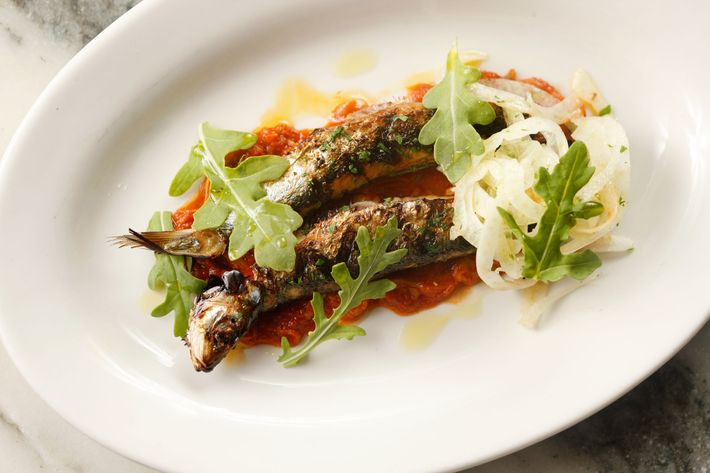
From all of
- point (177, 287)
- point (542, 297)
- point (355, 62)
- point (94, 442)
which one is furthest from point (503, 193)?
point (94, 442)

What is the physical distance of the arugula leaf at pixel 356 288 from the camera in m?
3.80

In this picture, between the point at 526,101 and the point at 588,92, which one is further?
the point at 588,92

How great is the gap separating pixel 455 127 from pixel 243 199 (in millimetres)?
1296

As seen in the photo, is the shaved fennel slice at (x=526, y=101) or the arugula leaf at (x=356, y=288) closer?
the arugula leaf at (x=356, y=288)

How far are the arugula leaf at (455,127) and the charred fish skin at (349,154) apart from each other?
124 mm

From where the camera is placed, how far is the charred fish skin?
4.07m

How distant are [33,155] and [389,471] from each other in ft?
9.56

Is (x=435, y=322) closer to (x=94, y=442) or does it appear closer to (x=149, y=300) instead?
(x=149, y=300)

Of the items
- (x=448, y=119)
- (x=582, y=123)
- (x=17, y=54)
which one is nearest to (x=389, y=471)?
(x=448, y=119)

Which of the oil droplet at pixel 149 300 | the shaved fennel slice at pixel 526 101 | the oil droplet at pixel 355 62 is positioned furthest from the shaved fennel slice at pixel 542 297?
the oil droplet at pixel 149 300

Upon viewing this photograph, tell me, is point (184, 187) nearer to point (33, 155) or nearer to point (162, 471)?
point (33, 155)

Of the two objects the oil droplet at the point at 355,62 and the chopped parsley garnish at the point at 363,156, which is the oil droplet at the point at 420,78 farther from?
the chopped parsley garnish at the point at 363,156

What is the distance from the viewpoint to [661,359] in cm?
383

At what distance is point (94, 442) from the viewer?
452 cm
